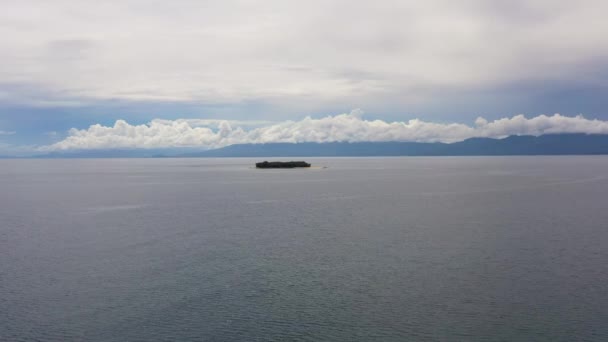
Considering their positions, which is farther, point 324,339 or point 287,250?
point 287,250

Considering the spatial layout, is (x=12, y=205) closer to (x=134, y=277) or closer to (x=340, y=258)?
(x=134, y=277)

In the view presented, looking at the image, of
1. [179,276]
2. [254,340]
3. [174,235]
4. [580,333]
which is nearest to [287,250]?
[179,276]

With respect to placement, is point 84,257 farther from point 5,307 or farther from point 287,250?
point 287,250

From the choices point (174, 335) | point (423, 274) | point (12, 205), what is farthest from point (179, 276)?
point (12, 205)

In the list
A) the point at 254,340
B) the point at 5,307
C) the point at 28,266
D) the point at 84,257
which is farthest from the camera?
the point at 84,257

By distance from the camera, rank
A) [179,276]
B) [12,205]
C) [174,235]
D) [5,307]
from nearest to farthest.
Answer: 1. [5,307]
2. [179,276]
3. [174,235]
4. [12,205]

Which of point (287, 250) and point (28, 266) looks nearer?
point (28, 266)

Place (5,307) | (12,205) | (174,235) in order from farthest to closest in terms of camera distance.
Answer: (12,205) < (174,235) < (5,307)

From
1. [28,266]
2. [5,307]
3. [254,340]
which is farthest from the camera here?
[28,266]

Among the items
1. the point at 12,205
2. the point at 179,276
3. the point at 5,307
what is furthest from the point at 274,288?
the point at 12,205
